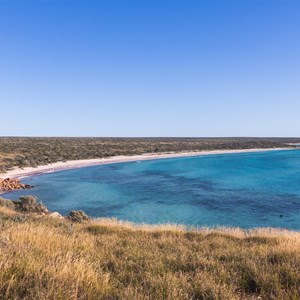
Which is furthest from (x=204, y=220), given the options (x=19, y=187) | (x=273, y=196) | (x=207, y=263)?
(x=19, y=187)

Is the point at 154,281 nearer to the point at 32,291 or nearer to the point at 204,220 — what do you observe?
the point at 32,291

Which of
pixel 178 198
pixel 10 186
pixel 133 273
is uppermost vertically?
pixel 133 273

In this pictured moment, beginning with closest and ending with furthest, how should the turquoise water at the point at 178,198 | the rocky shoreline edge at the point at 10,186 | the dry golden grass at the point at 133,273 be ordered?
1. the dry golden grass at the point at 133,273
2. the turquoise water at the point at 178,198
3. the rocky shoreline edge at the point at 10,186

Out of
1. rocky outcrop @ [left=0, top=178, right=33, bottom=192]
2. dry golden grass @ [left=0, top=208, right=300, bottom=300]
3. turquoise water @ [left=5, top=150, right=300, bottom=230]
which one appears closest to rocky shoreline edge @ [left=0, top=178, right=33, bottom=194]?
rocky outcrop @ [left=0, top=178, right=33, bottom=192]

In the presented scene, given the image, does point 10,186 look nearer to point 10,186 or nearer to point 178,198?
point 10,186

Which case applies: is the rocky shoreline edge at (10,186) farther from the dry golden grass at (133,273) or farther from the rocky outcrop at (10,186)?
the dry golden grass at (133,273)

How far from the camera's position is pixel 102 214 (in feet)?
76.9

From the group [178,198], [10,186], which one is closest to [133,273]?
[178,198]

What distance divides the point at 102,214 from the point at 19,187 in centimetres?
1509

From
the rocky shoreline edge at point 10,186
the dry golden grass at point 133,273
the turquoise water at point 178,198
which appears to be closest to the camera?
the dry golden grass at point 133,273

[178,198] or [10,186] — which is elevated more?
[10,186]

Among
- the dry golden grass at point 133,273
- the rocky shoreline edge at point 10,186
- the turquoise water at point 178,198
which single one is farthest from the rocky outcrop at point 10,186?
the dry golden grass at point 133,273

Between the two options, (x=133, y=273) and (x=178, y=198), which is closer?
(x=133, y=273)

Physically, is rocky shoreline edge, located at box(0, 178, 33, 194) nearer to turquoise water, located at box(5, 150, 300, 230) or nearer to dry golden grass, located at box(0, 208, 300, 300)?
turquoise water, located at box(5, 150, 300, 230)
